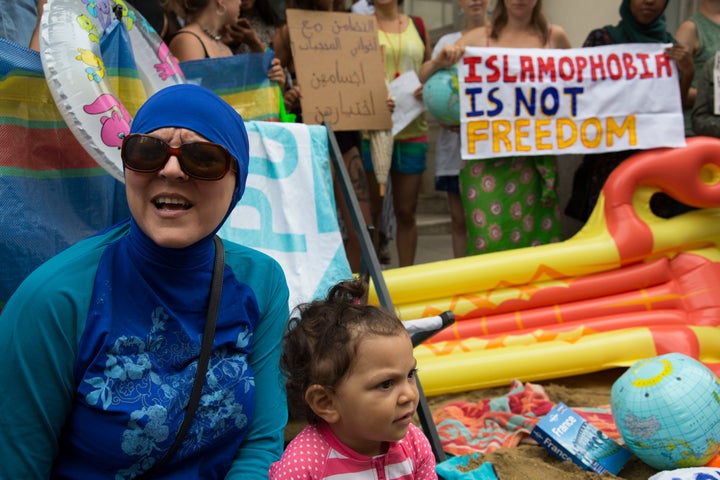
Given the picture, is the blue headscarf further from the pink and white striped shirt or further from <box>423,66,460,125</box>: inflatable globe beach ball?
<box>423,66,460,125</box>: inflatable globe beach ball

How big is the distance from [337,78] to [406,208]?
115 cm

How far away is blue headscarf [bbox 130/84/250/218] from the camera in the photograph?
1.49 m

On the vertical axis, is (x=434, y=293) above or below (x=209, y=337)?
below

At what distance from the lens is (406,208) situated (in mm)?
4680

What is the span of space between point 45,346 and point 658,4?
13.0 feet

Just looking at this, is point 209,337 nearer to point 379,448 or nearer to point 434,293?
point 379,448

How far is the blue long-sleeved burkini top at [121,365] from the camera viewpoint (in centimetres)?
137

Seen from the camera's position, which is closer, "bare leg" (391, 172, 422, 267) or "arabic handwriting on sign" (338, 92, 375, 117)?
"arabic handwriting on sign" (338, 92, 375, 117)

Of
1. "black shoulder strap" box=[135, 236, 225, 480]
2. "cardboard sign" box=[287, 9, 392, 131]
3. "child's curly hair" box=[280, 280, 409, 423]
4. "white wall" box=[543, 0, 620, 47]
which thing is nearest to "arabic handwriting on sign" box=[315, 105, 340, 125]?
"cardboard sign" box=[287, 9, 392, 131]

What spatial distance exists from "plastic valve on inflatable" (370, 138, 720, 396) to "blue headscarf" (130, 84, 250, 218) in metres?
2.13

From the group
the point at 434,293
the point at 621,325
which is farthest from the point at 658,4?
the point at 434,293

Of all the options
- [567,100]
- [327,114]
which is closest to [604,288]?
[567,100]

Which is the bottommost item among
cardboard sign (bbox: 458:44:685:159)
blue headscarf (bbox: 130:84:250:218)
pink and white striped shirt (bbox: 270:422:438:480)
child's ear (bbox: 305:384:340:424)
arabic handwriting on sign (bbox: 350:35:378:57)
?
pink and white striped shirt (bbox: 270:422:438:480)

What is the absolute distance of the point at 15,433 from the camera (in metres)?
1.37
